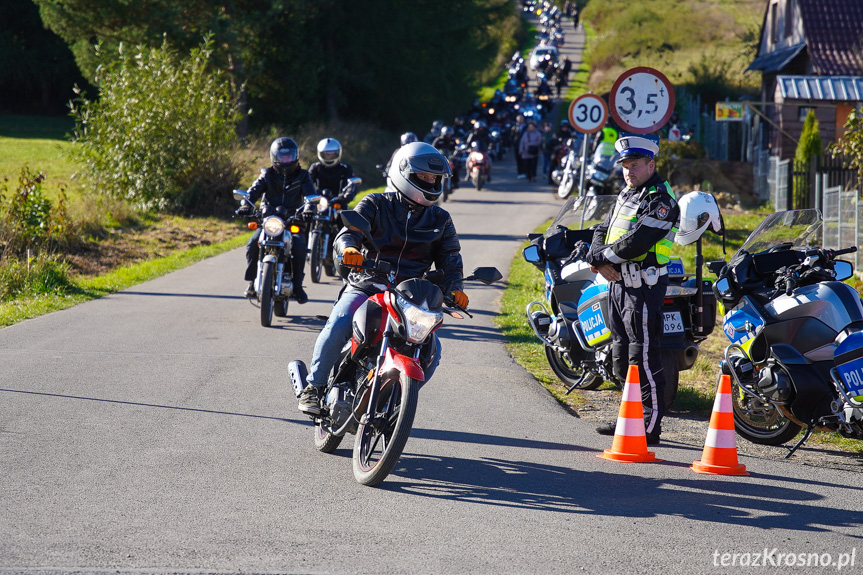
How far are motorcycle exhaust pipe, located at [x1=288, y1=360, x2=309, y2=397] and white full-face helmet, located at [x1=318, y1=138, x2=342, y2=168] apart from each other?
8030 mm

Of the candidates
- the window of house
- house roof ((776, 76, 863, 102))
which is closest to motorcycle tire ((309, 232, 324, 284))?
house roof ((776, 76, 863, 102))

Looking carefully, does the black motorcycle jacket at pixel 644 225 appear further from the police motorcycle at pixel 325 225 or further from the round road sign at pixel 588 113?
the round road sign at pixel 588 113

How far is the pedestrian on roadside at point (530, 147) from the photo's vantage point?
31.2 meters

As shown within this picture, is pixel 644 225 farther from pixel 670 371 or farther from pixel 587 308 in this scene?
pixel 587 308

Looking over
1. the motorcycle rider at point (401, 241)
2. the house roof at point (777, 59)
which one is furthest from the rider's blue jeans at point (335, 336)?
the house roof at point (777, 59)

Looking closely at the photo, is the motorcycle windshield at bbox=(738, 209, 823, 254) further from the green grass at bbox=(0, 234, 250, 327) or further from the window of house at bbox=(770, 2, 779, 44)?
the window of house at bbox=(770, 2, 779, 44)

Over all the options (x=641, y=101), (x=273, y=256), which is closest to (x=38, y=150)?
(x=273, y=256)

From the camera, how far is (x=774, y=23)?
1487 inches

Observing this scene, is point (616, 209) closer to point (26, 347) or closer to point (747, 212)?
point (26, 347)

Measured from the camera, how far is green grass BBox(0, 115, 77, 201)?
26316 mm

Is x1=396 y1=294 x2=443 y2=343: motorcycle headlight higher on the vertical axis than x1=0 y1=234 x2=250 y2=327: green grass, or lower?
higher

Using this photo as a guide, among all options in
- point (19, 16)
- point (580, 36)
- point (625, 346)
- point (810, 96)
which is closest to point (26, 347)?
point (625, 346)

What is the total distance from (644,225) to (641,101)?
5.62 m

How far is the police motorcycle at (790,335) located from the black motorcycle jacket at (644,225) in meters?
0.70
